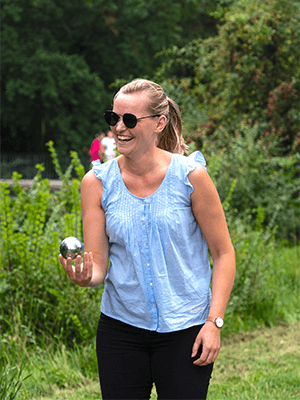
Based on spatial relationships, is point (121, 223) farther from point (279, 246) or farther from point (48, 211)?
point (279, 246)

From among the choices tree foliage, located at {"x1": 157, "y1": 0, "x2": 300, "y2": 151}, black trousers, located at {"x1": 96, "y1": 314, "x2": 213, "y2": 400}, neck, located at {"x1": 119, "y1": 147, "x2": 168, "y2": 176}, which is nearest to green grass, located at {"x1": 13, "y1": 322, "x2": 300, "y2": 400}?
black trousers, located at {"x1": 96, "y1": 314, "x2": 213, "y2": 400}

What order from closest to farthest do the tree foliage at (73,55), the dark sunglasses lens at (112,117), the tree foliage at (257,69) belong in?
the dark sunglasses lens at (112,117) < the tree foliage at (257,69) < the tree foliage at (73,55)

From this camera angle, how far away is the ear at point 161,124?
6.86 ft

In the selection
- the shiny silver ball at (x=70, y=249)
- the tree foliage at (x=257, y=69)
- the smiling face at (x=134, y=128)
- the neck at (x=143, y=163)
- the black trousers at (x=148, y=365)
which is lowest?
the black trousers at (x=148, y=365)

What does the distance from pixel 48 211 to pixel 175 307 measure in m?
3.65

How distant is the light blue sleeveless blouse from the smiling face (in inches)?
5.7

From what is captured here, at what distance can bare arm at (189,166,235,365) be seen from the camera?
1985 mm

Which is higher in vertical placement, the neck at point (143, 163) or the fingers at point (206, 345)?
the neck at point (143, 163)

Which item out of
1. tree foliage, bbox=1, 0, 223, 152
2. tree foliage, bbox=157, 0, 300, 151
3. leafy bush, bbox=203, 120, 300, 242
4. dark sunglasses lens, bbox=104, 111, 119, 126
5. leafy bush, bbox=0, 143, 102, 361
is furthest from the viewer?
tree foliage, bbox=1, 0, 223, 152

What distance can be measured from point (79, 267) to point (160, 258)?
301 millimetres

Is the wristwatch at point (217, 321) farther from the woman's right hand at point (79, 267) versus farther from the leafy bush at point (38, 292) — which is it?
the leafy bush at point (38, 292)

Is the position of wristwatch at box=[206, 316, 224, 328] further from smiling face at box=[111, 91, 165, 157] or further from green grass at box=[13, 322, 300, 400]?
green grass at box=[13, 322, 300, 400]

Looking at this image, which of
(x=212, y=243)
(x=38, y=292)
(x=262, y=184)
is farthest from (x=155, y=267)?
(x=262, y=184)

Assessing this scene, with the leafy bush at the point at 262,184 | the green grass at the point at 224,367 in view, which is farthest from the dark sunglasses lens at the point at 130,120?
the leafy bush at the point at 262,184
